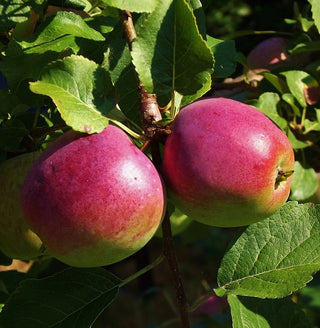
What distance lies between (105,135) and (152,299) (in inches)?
136

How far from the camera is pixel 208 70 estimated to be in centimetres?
66

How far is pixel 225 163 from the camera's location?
23.4 inches

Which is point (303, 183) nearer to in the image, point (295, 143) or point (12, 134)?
point (295, 143)

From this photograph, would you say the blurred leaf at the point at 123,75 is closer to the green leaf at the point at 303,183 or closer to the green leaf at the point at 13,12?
the green leaf at the point at 13,12

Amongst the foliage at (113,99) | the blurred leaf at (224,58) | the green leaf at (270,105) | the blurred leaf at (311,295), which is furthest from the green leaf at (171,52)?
the blurred leaf at (311,295)

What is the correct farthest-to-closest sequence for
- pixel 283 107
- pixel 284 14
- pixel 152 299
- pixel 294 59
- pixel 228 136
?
1. pixel 152 299
2. pixel 284 14
3. pixel 294 59
4. pixel 283 107
5. pixel 228 136

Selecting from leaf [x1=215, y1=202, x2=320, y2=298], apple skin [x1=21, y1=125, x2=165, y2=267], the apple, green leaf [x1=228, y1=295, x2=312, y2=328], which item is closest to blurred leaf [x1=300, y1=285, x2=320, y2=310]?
green leaf [x1=228, y1=295, x2=312, y2=328]

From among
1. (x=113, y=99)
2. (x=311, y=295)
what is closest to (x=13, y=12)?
(x=113, y=99)

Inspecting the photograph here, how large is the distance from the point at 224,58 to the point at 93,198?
13.4 inches

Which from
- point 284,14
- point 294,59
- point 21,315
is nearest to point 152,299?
point 284,14

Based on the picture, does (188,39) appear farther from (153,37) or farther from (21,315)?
(21,315)

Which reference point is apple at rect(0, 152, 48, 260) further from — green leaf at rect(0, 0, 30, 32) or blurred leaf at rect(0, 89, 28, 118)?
green leaf at rect(0, 0, 30, 32)

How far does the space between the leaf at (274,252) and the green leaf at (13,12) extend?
421 mm

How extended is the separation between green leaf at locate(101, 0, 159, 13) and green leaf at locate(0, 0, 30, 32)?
136mm
